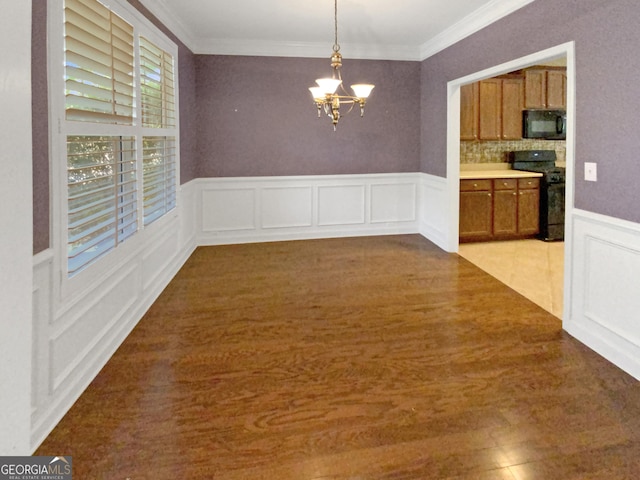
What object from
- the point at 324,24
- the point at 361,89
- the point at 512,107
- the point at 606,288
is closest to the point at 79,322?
the point at 361,89

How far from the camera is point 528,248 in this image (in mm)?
5867

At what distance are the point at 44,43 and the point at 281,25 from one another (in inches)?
136

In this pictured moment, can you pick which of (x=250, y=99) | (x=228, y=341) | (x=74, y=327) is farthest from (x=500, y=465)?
(x=250, y=99)

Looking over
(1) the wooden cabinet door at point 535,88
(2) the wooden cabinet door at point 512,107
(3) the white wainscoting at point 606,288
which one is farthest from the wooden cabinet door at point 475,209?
(3) the white wainscoting at point 606,288

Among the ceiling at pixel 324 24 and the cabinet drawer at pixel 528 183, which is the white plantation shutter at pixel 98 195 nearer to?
the ceiling at pixel 324 24

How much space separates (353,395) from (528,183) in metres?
4.84

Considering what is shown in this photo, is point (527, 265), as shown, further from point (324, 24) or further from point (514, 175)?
point (324, 24)

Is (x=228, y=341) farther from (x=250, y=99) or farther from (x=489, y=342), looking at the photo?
(x=250, y=99)

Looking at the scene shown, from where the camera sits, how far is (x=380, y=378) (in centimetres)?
266

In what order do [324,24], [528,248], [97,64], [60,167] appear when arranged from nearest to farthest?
[60,167] < [97,64] < [324,24] < [528,248]

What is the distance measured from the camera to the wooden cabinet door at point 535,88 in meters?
6.36

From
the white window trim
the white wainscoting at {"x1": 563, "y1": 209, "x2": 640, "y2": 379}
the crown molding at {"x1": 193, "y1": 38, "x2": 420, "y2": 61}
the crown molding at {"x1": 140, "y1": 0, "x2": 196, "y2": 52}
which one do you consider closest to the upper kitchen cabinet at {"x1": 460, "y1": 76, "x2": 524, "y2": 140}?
the crown molding at {"x1": 193, "y1": 38, "x2": 420, "y2": 61}

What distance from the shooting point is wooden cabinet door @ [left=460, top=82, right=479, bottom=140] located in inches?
244

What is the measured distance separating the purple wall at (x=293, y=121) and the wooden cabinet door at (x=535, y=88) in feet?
4.89
